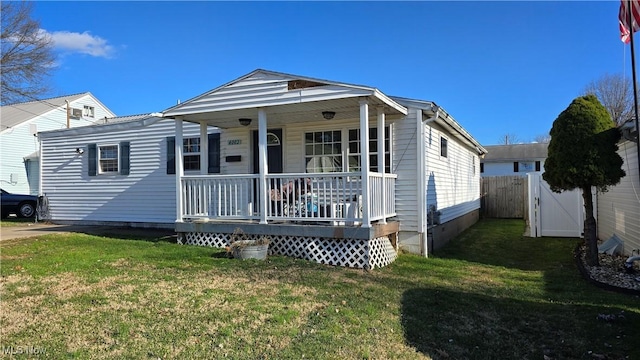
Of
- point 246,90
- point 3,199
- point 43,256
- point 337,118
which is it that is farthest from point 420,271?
point 3,199

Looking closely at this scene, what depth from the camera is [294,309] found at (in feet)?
15.1

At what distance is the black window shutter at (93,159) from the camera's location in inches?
498

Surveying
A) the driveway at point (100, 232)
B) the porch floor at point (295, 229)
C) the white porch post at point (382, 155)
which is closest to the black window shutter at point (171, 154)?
the driveway at point (100, 232)

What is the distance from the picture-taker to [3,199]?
15.6 meters

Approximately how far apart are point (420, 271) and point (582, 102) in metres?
3.97

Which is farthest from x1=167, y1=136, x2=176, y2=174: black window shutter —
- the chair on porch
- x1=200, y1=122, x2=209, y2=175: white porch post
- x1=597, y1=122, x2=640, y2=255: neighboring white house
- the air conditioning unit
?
the air conditioning unit

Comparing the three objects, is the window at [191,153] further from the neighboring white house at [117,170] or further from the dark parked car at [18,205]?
the dark parked car at [18,205]

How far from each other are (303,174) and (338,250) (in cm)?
148

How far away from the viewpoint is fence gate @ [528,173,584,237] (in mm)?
11031

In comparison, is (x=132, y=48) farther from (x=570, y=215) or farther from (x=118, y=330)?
(x=570, y=215)

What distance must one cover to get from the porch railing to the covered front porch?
0.07ft

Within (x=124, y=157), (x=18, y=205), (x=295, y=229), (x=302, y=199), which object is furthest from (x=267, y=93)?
(x=18, y=205)

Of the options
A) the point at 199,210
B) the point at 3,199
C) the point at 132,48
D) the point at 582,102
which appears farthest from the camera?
the point at 3,199

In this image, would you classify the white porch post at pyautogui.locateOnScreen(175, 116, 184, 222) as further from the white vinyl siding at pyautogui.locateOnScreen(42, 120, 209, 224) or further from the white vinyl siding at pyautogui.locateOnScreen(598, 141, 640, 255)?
the white vinyl siding at pyautogui.locateOnScreen(598, 141, 640, 255)
